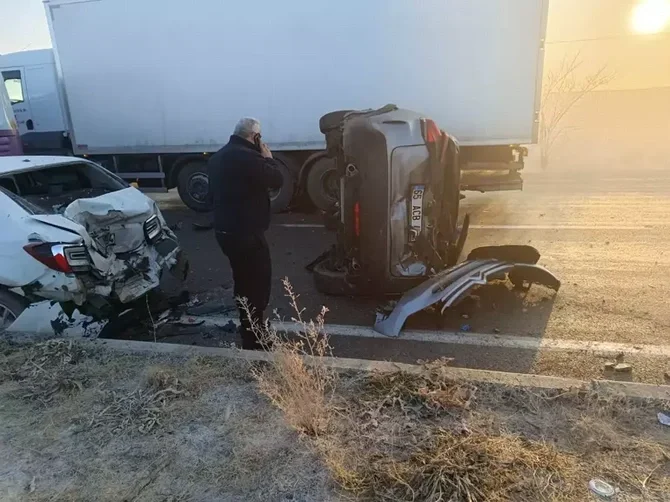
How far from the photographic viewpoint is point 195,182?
9.97 m

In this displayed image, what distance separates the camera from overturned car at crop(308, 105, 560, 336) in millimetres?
4438

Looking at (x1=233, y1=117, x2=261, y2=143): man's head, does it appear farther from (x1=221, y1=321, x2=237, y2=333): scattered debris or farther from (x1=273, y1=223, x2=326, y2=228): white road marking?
(x1=273, y1=223, x2=326, y2=228): white road marking

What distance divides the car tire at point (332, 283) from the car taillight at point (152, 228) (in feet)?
5.48

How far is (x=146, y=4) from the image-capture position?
9062 mm

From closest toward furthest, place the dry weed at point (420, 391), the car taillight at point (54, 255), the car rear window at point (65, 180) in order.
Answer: the dry weed at point (420, 391) < the car taillight at point (54, 255) < the car rear window at point (65, 180)

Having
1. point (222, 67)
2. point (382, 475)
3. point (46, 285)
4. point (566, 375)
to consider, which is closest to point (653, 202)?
point (566, 375)

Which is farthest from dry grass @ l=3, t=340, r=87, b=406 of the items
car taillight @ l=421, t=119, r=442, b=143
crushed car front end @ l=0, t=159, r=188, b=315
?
car taillight @ l=421, t=119, r=442, b=143

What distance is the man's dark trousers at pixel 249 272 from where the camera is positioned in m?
3.85

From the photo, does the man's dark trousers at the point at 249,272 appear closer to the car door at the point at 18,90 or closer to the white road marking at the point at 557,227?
the white road marking at the point at 557,227

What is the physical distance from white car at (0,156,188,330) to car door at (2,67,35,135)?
745cm

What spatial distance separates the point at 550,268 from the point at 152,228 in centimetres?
442

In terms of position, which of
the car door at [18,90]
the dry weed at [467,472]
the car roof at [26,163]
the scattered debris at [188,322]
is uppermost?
the car door at [18,90]

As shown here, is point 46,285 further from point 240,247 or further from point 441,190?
point 441,190

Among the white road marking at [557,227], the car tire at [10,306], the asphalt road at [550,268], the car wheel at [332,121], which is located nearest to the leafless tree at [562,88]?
the asphalt road at [550,268]
